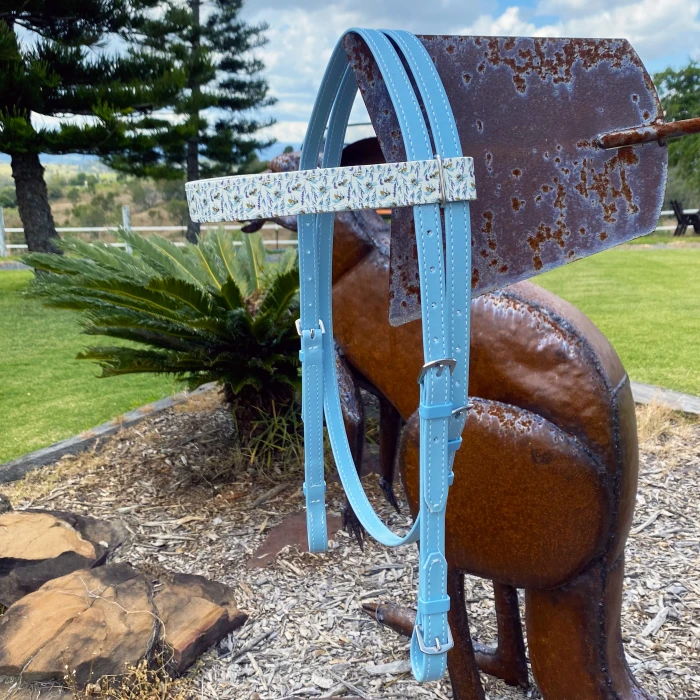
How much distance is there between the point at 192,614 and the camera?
2.01m

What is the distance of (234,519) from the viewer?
109 inches

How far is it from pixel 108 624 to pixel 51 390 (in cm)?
335

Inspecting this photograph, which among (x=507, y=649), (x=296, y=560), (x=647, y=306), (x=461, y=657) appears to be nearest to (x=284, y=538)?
(x=296, y=560)

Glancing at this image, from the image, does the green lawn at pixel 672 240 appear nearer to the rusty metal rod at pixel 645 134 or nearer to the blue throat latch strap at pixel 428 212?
the rusty metal rod at pixel 645 134

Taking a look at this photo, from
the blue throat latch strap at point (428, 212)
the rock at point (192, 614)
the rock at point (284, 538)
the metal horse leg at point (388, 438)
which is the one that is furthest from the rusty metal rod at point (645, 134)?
the rock at point (284, 538)

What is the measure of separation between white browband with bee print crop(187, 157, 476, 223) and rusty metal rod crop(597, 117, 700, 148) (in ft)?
0.89

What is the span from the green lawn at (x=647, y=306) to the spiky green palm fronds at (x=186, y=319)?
2702 mm

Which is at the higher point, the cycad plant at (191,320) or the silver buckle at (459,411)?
the silver buckle at (459,411)

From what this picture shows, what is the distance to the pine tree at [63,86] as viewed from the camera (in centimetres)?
846

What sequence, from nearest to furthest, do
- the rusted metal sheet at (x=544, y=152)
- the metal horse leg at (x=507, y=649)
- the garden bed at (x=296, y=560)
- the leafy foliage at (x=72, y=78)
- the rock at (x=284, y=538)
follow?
the rusted metal sheet at (x=544, y=152) < the metal horse leg at (x=507, y=649) < the garden bed at (x=296, y=560) < the rock at (x=284, y=538) < the leafy foliage at (x=72, y=78)

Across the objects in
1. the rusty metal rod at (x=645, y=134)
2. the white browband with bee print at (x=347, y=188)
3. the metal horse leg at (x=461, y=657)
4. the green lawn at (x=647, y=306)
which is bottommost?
the green lawn at (x=647, y=306)

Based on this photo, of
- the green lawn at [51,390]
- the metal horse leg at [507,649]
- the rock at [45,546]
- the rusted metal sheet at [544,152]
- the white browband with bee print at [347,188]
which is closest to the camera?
the white browband with bee print at [347,188]

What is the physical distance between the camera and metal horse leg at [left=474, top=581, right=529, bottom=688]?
1.63m

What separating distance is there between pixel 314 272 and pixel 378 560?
1455mm
